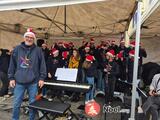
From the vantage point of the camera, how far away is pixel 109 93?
773 cm

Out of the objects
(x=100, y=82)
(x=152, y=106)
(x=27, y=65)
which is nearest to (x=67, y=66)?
(x=100, y=82)

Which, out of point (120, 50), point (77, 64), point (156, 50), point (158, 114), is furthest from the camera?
point (156, 50)

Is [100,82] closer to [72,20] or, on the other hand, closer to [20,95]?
[72,20]

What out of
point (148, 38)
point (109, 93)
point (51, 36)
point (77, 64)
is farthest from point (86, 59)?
point (51, 36)

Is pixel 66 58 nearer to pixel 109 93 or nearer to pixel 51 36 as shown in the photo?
pixel 109 93

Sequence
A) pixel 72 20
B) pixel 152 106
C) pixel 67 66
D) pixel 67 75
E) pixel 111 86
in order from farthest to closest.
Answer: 1. pixel 72 20
2. pixel 67 66
3. pixel 111 86
4. pixel 67 75
5. pixel 152 106

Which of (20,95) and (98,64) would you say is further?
(98,64)

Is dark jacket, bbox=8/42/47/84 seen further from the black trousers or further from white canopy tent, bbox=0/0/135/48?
white canopy tent, bbox=0/0/135/48

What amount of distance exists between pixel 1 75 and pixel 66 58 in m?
2.08

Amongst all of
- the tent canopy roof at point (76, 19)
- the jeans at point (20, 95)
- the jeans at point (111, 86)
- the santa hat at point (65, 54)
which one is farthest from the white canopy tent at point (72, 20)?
the jeans at point (20, 95)

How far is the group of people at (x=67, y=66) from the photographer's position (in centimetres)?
514

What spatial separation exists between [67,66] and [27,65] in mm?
3434

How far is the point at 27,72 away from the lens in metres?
5.11

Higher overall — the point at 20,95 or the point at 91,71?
the point at 91,71
